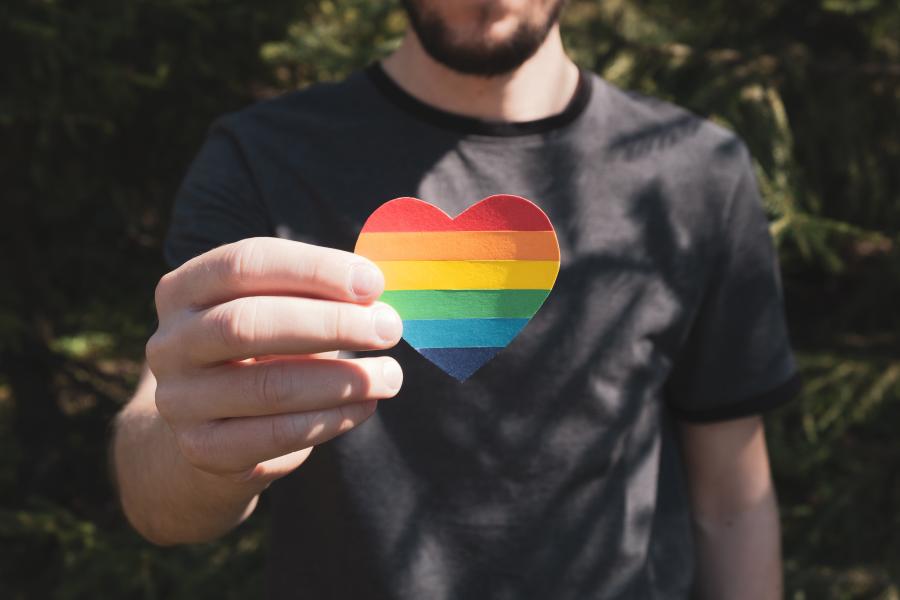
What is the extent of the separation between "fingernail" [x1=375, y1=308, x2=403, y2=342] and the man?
47 cm

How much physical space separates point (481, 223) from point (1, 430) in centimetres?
318

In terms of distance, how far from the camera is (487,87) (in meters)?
1.51

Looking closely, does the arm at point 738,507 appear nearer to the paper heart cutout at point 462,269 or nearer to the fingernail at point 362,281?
the paper heart cutout at point 462,269

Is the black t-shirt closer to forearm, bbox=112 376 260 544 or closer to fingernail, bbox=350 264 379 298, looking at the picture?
forearm, bbox=112 376 260 544

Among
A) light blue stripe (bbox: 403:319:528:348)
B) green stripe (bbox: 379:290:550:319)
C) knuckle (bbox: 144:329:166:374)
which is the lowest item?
light blue stripe (bbox: 403:319:528:348)

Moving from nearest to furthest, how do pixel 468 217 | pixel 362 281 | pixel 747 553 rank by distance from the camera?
pixel 362 281 < pixel 468 217 < pixel 747 553

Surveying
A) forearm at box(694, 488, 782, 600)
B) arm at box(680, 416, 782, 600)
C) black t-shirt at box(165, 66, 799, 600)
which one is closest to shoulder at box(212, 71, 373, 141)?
black t-shirt at box(165, 66, 799, 600)

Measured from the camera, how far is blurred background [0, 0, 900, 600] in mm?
2285

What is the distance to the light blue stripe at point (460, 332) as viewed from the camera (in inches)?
43.1

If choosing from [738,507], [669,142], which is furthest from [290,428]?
[738,507]

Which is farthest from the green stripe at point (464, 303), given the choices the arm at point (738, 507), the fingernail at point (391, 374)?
the arm at point (738, 507)

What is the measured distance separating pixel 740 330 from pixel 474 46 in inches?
30.5

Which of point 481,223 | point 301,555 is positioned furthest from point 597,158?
point 301,555

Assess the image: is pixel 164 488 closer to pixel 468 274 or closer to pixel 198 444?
pixel 198 444
